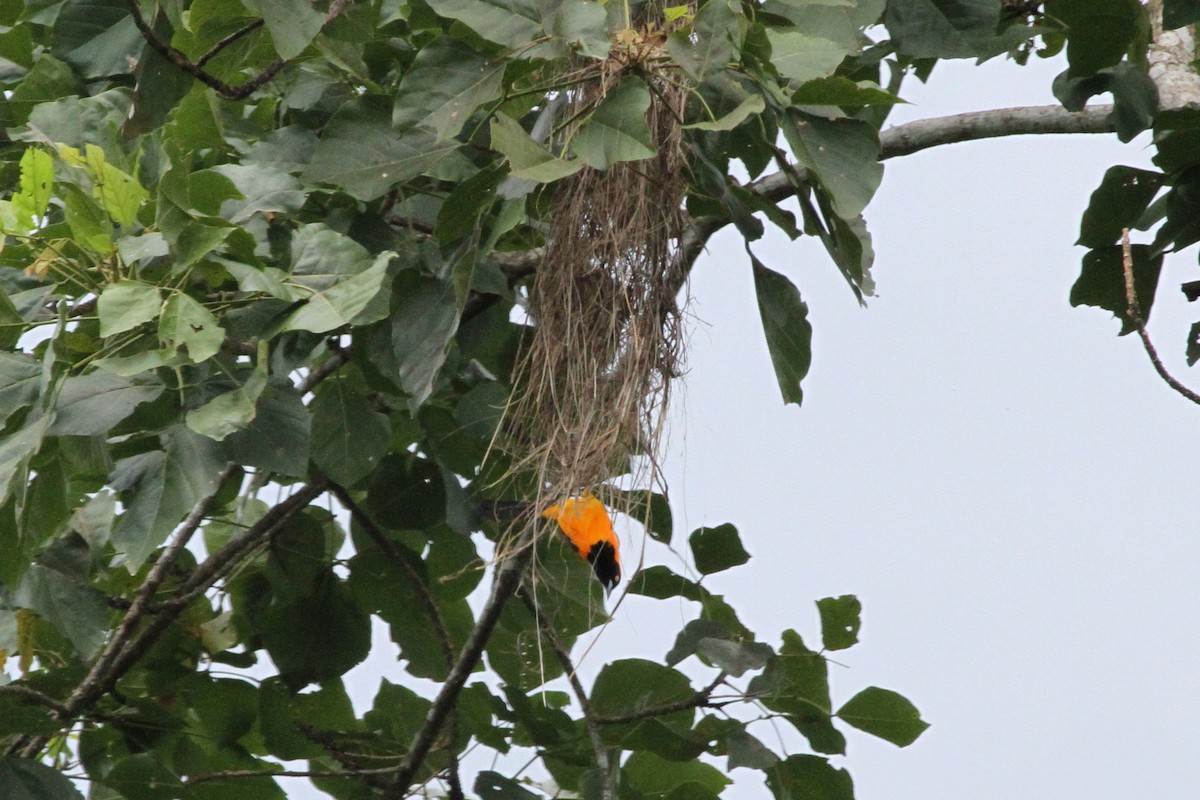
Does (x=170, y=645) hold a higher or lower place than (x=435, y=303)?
lower

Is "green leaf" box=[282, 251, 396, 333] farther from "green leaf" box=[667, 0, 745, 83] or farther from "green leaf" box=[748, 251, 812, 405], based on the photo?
"green leaf" box=[748, 251, 812, 405]

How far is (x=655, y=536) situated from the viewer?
2.16 meters

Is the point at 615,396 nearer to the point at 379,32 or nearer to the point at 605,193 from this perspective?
the point at 605,193

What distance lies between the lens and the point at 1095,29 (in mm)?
1921

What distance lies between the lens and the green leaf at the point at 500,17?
1.45m

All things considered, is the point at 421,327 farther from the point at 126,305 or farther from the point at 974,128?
the point at 974,128

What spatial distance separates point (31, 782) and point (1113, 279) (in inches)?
71.4

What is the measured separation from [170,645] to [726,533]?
105cm

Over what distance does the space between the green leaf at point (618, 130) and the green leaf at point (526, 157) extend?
0.02m

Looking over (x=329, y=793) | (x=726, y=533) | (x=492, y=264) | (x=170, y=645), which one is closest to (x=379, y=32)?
(x=492, y=264)

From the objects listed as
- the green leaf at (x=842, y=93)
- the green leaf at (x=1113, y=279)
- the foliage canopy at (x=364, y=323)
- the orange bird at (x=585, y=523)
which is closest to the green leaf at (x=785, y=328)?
the foliage canopy at (x=364, y=323)

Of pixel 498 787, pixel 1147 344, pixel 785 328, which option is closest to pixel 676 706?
pixel 498 787

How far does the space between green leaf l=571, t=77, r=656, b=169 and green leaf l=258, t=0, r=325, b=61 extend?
396 mm

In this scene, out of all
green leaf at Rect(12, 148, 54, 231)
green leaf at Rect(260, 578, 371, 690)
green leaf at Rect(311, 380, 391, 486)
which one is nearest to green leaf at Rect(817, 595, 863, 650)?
green leaf at Rect(311, 380, 391, 486)
